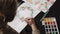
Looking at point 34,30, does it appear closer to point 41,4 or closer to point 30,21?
point 30,21

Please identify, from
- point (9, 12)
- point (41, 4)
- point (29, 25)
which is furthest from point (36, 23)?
point (9, 12)

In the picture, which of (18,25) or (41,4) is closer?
(18,25)

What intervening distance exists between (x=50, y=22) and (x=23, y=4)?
210 mm

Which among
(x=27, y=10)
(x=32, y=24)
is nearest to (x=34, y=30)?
(x=32, y=24)

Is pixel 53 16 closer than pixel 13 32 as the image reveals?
No

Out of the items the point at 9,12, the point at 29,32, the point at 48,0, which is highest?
the point at 48,0

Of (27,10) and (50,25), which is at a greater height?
(27,10)

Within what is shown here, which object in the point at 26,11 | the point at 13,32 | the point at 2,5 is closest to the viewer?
the point at 2,5

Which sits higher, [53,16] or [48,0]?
[48,0]

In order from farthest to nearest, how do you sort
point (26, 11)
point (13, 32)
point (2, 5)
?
point (26, 11)
point (13, 32)
point (2, 5)

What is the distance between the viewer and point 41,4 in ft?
4.49

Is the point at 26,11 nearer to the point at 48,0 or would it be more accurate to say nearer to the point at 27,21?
the point at 27,21

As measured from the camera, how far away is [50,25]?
1294mm

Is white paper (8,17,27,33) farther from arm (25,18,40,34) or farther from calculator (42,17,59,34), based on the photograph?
calculator (42,17,59,34)
